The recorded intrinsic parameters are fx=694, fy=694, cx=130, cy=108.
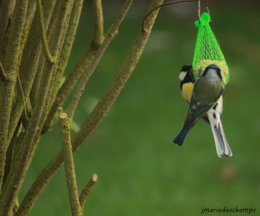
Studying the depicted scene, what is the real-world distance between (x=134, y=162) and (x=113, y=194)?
64 centimetres

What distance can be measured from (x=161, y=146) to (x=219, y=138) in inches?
178

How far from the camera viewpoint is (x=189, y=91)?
1812 millimetres

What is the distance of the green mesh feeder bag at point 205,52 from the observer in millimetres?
1847

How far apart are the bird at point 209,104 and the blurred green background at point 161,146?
10.7 feet

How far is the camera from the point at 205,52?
78.0 inches

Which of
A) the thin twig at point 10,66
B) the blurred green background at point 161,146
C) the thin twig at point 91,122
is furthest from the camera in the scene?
the blurred green background at point 161,146

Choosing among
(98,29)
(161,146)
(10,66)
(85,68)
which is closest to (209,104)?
(10,66)

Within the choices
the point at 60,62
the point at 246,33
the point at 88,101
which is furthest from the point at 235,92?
the point at 60,62

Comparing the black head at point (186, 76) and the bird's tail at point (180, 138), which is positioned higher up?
the black head at point (186, 76)

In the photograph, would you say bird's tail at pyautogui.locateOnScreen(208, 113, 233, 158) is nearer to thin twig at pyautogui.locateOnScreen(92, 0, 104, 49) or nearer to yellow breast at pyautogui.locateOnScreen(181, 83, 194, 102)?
yellow breast at pyautogui.locateOnScreen(181, 83, 194, 102)

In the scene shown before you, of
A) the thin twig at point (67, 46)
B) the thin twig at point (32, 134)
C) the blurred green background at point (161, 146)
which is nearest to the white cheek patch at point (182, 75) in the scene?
the thin twig at point (32, 134)

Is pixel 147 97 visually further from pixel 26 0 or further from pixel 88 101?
pixel 26 0

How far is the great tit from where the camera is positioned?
1747 millimetres

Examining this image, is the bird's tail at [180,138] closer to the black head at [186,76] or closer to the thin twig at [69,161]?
the black head at [186,76]
